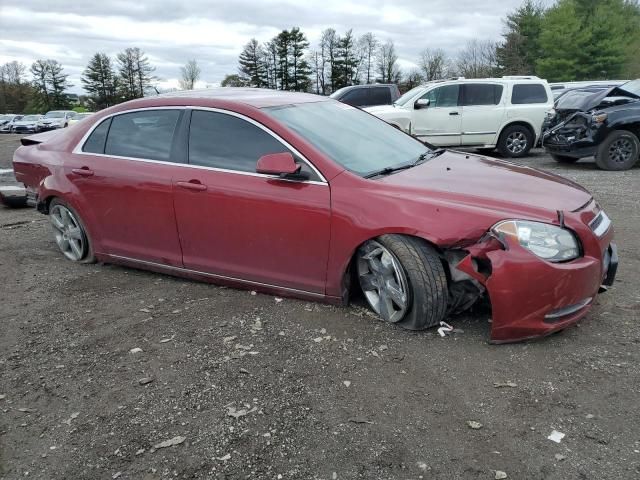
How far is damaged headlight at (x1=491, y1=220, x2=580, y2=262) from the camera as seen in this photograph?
3113 millimetres

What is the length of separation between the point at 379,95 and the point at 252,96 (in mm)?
12009

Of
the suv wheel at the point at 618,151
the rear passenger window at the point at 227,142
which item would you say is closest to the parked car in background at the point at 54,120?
the suv wheel at the point at 618,151

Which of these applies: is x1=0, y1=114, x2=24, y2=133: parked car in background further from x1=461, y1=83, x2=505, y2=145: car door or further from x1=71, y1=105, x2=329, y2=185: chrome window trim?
x1=71, y1=105, x2=329, y2=185: chrome window trim

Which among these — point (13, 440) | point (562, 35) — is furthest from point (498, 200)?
point (562, 35)

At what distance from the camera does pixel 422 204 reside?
3346 millimetres

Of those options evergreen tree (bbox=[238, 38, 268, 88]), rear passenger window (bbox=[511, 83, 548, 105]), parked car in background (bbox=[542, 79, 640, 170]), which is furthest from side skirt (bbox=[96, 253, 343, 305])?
evergreen tree (bbox=[238, 38, 268, 88])

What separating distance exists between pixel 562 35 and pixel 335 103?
4842 cm

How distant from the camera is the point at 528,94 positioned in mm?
Result: 12422

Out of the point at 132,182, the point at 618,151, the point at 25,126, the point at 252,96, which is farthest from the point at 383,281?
the point at 25,126

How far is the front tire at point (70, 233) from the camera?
16.4ft

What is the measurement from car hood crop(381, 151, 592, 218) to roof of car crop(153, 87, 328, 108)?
1.14 meters

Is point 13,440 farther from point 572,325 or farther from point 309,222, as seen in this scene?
point 572,325

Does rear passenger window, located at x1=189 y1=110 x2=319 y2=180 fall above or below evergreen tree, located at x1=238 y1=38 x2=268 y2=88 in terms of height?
below

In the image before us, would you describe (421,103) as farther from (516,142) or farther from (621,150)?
(621,150)
